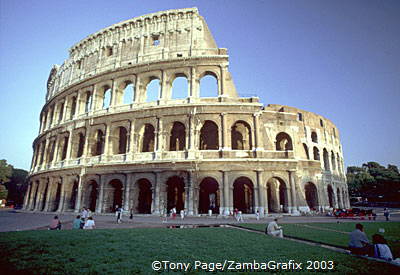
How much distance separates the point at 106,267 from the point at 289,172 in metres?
17.9

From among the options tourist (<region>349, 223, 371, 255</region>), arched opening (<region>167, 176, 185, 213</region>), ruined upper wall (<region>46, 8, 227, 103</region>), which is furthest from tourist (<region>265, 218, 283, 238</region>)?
ruined upper wall (<region>46, 8, 227, 103</region>)

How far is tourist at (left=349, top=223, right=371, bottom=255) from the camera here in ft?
17.5

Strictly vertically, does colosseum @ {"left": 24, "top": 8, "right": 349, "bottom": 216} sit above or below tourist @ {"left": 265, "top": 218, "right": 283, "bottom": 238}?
above

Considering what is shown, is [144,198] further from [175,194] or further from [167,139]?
[167,139]

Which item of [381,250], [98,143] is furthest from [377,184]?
[98,143]

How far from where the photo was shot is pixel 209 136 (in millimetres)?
23000

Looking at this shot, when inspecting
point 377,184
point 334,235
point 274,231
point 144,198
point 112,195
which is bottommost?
point 334,235

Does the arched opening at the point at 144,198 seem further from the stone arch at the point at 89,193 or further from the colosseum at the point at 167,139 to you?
the stone arch at the point at 89,193

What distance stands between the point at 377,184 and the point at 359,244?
45535mm

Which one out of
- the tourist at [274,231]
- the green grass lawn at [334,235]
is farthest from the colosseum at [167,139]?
the tourist at [274,231]

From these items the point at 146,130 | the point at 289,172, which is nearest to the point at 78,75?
the point at 146,130

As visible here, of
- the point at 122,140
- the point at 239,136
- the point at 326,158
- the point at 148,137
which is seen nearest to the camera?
the point at 239,136

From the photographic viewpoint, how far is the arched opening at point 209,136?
22.7 metres

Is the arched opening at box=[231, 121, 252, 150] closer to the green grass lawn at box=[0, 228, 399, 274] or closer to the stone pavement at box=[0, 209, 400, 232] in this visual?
the stone pavement at box=[0, 209, 400, 232]
